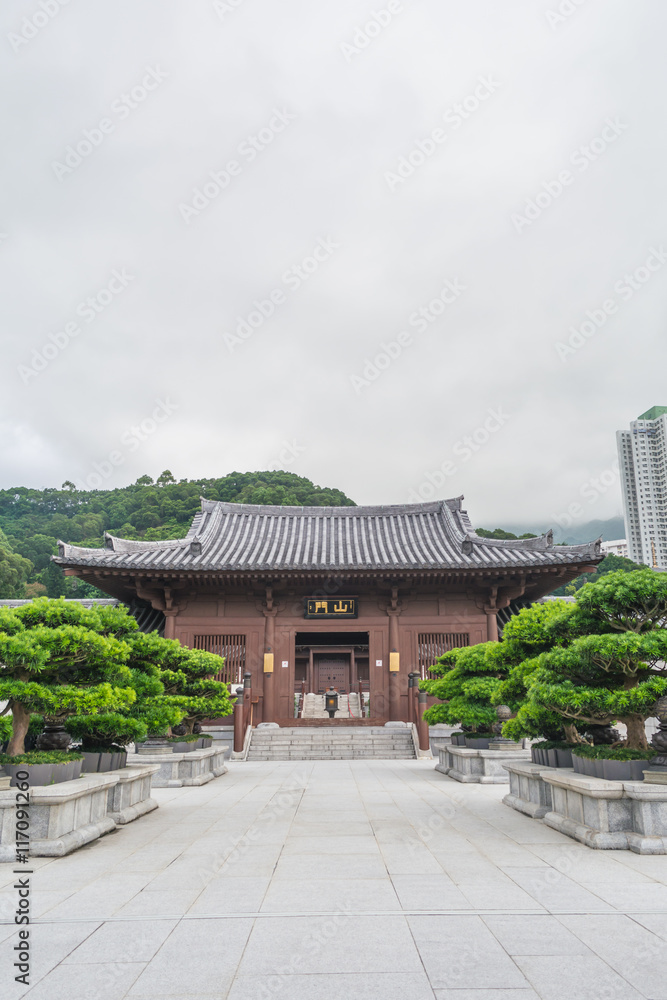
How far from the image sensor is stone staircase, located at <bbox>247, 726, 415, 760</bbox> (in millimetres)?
16828

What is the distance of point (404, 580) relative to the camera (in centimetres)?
2012

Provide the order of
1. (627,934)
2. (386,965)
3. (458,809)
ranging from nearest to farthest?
(386,965), (627,934), (458,809)

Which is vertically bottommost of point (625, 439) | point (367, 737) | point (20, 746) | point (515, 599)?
point (367, 737)

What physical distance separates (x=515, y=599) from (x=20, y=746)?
722 inches

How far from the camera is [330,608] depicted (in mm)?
20250

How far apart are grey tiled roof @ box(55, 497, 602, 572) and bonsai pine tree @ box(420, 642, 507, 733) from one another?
664 cm

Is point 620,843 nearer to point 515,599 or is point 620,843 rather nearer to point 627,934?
point 627,934

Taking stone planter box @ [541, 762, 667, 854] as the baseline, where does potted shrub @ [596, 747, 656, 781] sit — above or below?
above

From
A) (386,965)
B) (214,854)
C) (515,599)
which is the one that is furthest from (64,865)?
(515,599)

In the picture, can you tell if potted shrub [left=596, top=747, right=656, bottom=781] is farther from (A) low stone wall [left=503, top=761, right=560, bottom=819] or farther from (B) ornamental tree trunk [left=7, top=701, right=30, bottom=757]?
(B) ornamental tree trunk [left=7, top=701, right=30, bottom=757]

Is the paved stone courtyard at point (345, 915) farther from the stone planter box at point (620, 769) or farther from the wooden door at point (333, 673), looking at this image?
the wooden door at point (333, 673)

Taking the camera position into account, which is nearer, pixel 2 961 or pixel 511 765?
pixel 2 961

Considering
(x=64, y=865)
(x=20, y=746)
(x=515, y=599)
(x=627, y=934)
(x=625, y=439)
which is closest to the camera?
(x=627, y=934)

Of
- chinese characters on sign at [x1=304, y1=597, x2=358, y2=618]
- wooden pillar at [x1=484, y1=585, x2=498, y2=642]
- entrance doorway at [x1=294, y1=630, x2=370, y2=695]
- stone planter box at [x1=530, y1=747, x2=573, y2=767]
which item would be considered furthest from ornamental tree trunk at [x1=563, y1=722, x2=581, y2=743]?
entrance doorway at [x1=294, y1=630, x2=370, y2=695]
